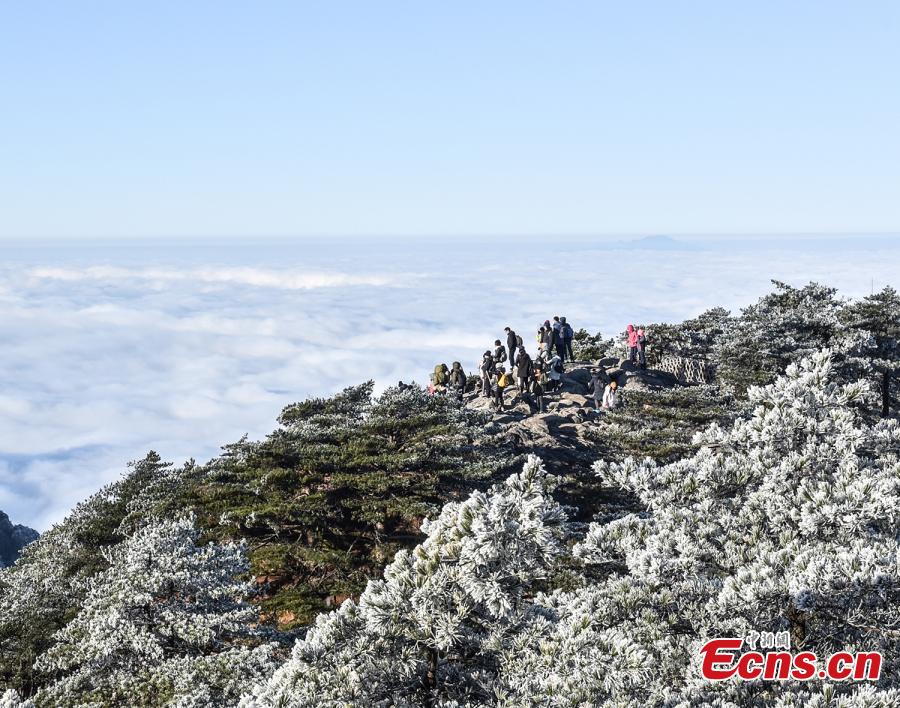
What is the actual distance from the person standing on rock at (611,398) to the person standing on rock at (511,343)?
5360 millimetres

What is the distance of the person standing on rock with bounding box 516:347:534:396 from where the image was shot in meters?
37.5

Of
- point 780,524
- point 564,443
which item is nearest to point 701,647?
point 780,524

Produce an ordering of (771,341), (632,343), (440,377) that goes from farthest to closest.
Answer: (632,343), (440,377), (771,341)

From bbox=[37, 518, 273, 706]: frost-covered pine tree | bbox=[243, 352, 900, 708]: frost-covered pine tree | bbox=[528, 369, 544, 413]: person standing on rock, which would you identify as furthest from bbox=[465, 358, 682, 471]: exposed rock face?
bbox=[243, 352, 900, 708]: frost-covered pine tree

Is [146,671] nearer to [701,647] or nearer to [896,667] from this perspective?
[701,647]

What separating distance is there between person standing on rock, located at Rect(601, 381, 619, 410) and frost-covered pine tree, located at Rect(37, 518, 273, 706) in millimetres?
21853

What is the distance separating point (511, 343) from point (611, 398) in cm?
667

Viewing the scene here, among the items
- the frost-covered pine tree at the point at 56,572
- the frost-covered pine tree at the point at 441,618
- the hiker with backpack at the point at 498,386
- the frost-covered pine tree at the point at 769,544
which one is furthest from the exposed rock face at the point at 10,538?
the frost-covered pine tree at the point at 769,544

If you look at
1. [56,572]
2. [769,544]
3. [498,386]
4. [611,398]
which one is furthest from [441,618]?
[498,386]

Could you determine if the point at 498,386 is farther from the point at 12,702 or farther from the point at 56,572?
the point at 12,702

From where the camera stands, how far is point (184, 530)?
54.5 feet

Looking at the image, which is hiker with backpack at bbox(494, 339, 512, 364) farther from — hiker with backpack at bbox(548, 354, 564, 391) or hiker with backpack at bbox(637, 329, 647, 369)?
hiker with backpack at bbox(637, 329, 647, 369)

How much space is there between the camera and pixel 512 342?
41.0m

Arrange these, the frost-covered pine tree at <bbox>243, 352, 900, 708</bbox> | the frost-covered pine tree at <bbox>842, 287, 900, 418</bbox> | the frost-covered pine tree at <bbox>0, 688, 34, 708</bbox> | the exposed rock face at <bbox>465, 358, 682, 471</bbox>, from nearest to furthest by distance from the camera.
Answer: the frost-covered pine tree at <bbox>243, 352, 900, 708</bbox>, the frost-covered pine tree at <bbox>0, 688, 34, 708</bbox>, the exposed rock face at <bbox>465, 358, 682, 471</bbox>, the frost-covered pine tree at <bbox>842, 287, 900, 418</bbox>
